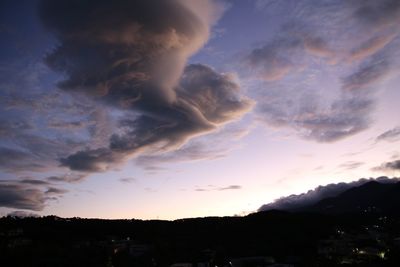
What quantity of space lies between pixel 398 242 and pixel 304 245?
23644 mm

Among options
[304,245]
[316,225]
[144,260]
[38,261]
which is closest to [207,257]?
[144,260]

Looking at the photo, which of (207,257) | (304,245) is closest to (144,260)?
(207,257)

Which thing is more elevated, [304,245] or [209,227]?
[209,227]

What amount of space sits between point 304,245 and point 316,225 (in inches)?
1204

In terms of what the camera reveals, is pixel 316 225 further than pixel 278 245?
Yes

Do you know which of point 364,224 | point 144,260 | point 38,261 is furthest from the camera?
point 364,224

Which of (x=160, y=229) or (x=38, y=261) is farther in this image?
(x=160, y=229)

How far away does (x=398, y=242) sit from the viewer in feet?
309

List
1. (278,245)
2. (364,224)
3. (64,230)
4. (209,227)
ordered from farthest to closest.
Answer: (364,224), (209,227), (64,230), (278,245)

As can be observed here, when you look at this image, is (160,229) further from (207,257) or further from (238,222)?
(207,257)

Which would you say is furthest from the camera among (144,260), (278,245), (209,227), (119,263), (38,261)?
Result: (209,227)

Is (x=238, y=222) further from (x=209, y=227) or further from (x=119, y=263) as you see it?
(x=119, y=263)

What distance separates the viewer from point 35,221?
117 m

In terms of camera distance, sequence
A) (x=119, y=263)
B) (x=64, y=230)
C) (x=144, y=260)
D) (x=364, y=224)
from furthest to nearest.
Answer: (x=364, y=224) → (x=64, y=230) → (x=144, y=260) → (x=119, y=263)
